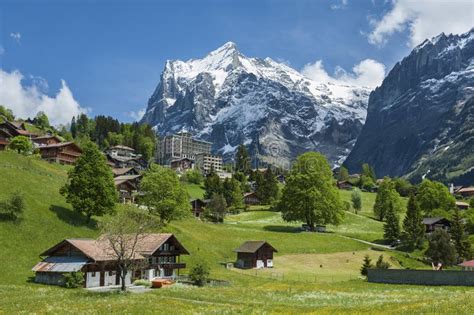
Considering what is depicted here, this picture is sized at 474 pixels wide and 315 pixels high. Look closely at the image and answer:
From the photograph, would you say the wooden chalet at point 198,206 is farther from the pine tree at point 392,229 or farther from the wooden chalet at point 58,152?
the pine tree at point 392,229

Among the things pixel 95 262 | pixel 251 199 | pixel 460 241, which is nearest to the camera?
pixel 95 262

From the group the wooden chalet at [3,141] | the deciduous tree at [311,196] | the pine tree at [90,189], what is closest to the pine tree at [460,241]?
the deciduous tree at [311,196]

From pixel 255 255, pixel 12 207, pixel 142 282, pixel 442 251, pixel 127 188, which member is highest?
pixel 127 188

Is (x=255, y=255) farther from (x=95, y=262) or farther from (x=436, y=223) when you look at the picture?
(x=436, y=223)

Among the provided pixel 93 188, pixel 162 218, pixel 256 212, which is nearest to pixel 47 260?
pixel 93 188

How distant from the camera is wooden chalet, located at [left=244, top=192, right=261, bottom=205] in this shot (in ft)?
555

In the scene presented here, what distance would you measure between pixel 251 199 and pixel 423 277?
10633 cm

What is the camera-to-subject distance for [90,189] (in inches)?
3273

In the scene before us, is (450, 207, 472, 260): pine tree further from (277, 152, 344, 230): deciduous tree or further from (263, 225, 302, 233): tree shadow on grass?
(263, 225, 302, 233): tree shadow on grass

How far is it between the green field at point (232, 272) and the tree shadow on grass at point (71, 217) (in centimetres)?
21

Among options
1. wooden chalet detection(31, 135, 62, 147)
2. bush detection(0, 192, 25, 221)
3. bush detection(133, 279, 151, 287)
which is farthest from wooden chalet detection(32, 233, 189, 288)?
Answer: wooden chalet detection(31, 135, 62, 147)

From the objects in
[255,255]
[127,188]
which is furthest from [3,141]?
[255,255]

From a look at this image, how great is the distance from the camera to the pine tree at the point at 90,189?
82375mm

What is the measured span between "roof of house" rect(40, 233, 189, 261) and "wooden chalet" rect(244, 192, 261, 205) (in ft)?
Answer: 307
